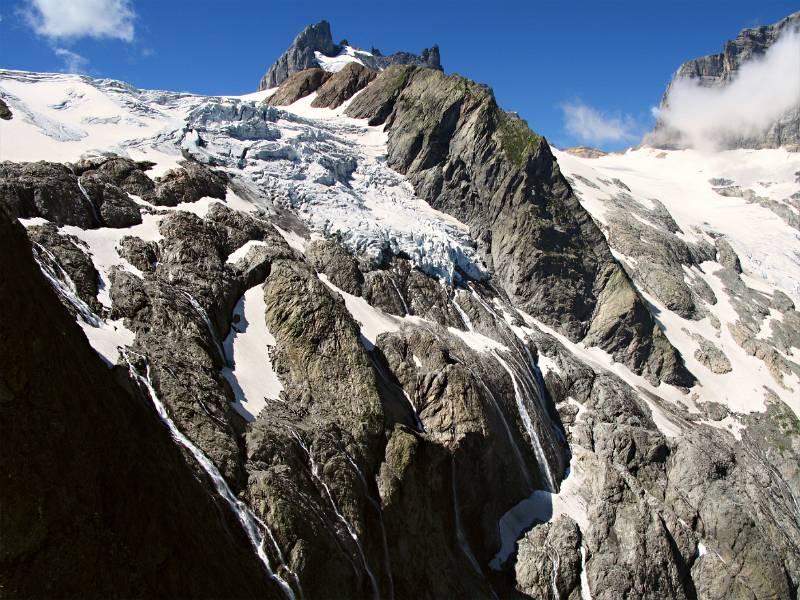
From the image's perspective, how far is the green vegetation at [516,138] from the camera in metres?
61.2

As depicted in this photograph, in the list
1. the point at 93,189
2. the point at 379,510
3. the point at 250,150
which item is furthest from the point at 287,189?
the point at 379,510

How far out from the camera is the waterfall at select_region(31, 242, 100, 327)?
24516 mm

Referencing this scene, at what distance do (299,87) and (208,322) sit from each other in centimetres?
7197

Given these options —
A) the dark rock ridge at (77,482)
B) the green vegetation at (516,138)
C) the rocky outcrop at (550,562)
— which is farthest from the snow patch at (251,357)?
the green vegetation at (516,138)

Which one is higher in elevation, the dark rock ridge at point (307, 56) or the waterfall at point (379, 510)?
the dark rock ridge at point (307, 56)

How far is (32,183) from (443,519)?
25.6 m

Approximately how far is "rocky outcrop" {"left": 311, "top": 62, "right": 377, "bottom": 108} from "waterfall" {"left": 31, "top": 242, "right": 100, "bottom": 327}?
61.8 meters

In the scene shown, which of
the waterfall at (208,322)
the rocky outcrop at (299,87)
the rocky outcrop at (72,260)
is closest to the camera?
the rocky outcrop at (72,260)

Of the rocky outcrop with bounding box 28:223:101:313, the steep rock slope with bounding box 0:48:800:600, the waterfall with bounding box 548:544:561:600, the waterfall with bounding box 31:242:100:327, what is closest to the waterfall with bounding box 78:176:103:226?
the steep rock slope with bounding box 0:48:800:600

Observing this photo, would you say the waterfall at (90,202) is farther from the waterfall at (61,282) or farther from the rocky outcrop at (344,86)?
the rocky outcrop at (344,86)

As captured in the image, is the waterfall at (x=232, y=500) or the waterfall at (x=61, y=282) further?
the waterfall at (x=61, y=282)

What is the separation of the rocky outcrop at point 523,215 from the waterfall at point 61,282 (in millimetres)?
38379

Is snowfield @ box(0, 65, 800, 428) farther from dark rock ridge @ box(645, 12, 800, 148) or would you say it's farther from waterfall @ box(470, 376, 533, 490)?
dark rock ridge @ box(645, 12, 800, 148)

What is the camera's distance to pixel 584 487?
39.3 meters
